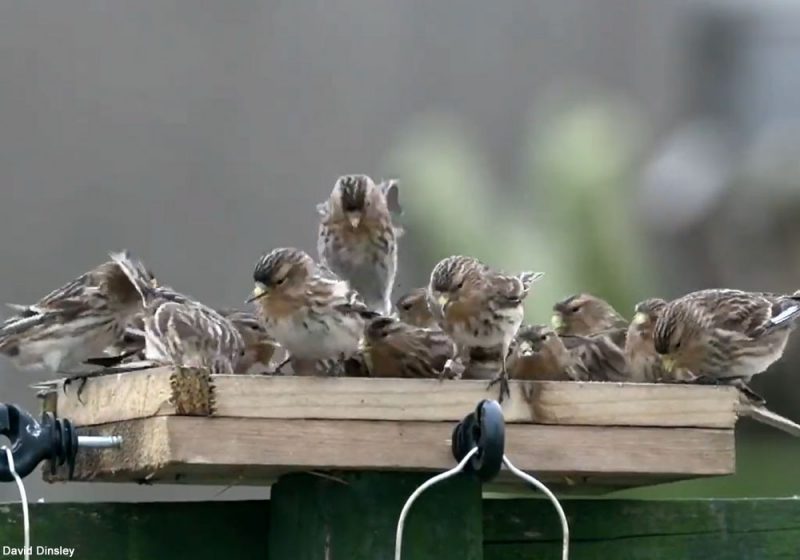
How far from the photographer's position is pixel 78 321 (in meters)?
4.98

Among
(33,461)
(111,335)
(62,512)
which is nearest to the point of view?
(33,461)

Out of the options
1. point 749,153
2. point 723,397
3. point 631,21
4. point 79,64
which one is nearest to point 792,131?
point 749,153

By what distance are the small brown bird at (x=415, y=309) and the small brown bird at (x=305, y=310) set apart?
1.04 feet

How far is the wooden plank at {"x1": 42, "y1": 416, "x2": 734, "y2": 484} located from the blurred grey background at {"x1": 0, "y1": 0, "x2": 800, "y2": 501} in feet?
17.0

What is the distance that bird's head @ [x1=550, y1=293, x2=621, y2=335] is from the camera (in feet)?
15.7

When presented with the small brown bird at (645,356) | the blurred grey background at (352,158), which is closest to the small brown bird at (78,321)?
the small brown bird at (645,356)

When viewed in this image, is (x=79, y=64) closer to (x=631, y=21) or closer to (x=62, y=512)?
(x=631, y=21)

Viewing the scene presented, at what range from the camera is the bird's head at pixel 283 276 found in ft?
13.5

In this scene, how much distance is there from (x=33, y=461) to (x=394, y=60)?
25.6 feet

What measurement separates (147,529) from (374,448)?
69 cm

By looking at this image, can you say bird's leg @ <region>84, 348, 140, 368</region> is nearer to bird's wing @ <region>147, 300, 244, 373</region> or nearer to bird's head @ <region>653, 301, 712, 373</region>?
bird's wing @ <region>147, 300, 244, 373</region>

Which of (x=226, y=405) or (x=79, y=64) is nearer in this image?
(x=226, y=405)

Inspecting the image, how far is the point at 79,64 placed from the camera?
31.9 ft

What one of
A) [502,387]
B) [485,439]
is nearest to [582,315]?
[502,387]
